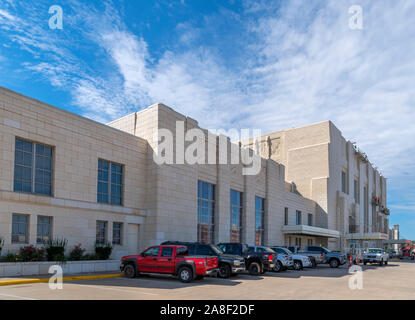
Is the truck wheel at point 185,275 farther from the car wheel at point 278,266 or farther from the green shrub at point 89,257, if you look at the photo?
the car wheel at point 278,266

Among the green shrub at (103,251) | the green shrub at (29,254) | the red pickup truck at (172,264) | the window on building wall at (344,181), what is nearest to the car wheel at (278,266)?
the red pickup truck at (172,264)

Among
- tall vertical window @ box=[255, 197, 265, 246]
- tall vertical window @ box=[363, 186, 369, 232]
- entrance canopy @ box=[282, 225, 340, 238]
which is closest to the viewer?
tall vertical window @ box=[255, 197, 265, 246]

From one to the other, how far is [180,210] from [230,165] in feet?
28.3

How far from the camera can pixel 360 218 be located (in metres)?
66.1

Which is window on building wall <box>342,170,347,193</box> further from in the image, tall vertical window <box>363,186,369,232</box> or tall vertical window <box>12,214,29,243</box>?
tall vertical window <box>12,214,29,243</box>

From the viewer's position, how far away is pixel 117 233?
81.4 feet

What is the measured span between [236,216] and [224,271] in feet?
54.1

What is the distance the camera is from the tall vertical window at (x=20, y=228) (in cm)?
1892

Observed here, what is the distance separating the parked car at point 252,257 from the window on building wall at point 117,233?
663cm

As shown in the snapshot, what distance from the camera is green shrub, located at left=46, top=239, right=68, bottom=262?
1927 cm

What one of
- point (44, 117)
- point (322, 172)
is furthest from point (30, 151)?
point (322, 172)

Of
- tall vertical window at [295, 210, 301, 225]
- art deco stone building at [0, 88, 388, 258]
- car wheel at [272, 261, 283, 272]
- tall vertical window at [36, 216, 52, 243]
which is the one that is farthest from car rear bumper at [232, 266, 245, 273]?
tall vertical window at [295, 210, 301, 225]

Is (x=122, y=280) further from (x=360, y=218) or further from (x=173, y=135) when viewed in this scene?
(x=360, y=218)

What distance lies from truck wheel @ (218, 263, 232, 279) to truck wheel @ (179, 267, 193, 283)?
128 inches
